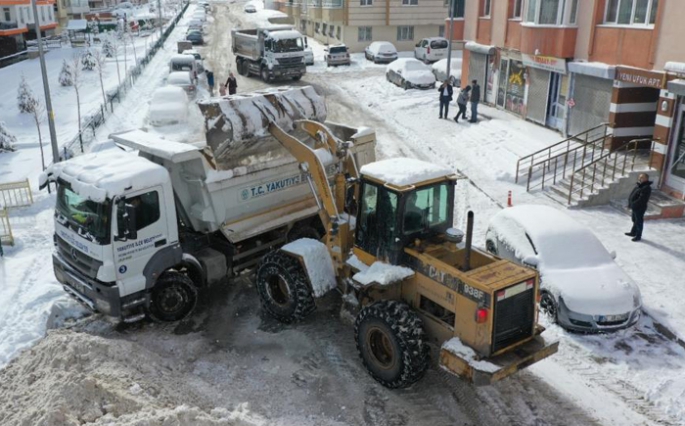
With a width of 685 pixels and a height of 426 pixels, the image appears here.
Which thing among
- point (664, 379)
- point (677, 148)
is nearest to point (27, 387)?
point (664, 379)

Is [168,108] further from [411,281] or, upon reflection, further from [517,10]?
[411,281]

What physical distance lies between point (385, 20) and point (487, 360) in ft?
131

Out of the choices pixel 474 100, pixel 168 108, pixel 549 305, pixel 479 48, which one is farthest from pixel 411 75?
pixel 549 305

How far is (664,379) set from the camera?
27.6 ft

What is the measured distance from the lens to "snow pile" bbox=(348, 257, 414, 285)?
8086 mm

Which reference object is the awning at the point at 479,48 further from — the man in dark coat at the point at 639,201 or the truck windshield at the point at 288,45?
the man in dark coat at the point at 639,201

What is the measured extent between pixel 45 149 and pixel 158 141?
13.4 m

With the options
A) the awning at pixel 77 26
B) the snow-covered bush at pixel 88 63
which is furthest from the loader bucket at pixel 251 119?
the awning at pixel 77 26

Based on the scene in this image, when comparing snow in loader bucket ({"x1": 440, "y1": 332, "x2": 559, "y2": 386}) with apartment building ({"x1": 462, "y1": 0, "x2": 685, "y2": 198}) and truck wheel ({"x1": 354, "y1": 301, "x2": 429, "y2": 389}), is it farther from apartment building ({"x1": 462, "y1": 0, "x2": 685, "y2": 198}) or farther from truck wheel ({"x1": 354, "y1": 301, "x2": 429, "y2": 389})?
apartment building ({"x1": 462, "y1": 0, "x2": 685, "y2": 198})

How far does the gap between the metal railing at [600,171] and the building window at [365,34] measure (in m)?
30.6

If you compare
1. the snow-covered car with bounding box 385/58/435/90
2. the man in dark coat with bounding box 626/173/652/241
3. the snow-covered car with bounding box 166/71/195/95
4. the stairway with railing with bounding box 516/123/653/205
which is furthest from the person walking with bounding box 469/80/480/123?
the snow-covered car with bounding box 166/71/195/95

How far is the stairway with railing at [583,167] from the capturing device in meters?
15.7

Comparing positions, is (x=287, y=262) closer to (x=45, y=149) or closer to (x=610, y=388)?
(x=610, y=388)

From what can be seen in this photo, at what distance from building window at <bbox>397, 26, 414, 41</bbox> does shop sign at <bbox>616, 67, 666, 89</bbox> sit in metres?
29.5
